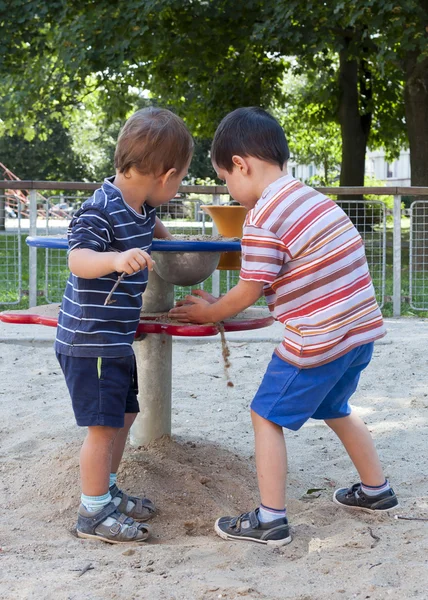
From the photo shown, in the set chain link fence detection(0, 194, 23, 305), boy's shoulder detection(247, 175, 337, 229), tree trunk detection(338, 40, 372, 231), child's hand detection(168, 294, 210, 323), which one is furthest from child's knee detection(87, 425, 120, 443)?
tree trunk detection(338, 40, 372, 231)

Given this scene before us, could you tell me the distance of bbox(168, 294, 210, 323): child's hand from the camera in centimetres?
264

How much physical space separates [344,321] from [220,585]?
904 millimetres

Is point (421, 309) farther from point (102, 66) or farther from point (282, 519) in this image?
point (102, 66)

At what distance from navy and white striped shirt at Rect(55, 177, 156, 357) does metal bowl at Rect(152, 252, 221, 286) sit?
0.24 metres

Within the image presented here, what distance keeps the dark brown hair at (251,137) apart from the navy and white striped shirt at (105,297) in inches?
14.6

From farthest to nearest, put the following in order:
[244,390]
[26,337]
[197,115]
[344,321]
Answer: [197,115]
[26,337]
[244,390]
[344,321]

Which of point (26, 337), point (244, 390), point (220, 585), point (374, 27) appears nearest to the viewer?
point (220, 585)

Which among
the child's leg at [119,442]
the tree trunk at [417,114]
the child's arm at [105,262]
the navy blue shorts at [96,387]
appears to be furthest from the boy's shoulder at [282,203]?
the tree trunk at [417,114]

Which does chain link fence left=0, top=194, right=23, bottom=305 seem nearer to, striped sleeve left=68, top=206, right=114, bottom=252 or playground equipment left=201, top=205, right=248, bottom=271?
playground equipment left=201, top=205, right=248, bottom=271

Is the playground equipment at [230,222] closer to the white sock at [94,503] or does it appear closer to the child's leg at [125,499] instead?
the child's leg at [125,499]

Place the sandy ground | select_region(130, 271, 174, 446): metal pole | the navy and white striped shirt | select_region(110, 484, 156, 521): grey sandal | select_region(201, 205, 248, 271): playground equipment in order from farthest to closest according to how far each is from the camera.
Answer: select_region(130, 271, 174, 446): metal pole
select_region(201, 205, 248, 271): playground equipment
select_region(110, 484, 156, 521): grey sandal
the navy and white striped shirt
the sandy ground

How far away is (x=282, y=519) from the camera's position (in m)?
2.52

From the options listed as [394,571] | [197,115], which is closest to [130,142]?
[394,571]

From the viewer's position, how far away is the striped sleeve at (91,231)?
2371 millimetres
